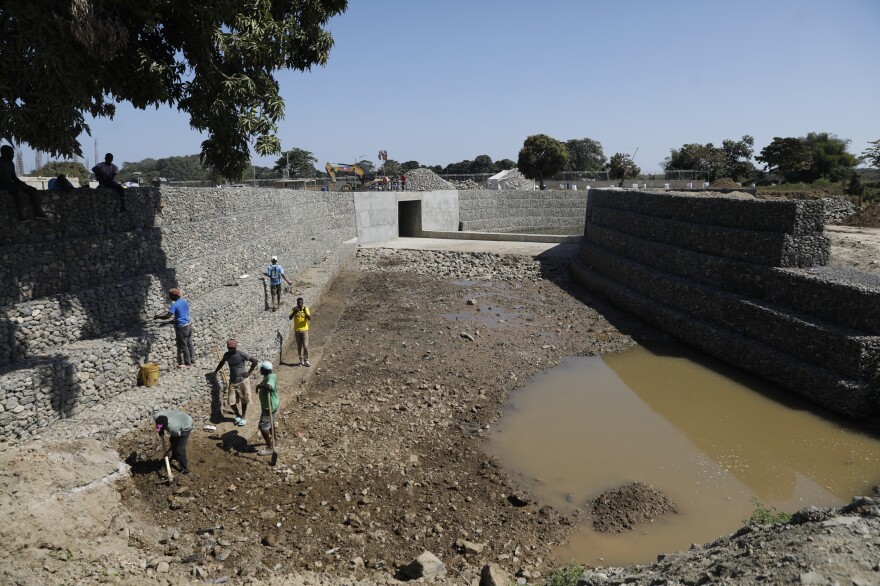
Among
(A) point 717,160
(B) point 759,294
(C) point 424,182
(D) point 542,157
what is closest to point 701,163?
(A) point 717,160

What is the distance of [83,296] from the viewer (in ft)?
33.0

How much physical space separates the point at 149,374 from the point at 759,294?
562 inches

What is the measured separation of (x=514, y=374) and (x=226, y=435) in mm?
6973

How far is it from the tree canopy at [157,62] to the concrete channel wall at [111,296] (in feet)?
6.73

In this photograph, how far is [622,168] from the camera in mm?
57375

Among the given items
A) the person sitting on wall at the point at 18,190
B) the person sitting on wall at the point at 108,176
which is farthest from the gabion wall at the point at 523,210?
the person sitting on wall at the point at 18,190

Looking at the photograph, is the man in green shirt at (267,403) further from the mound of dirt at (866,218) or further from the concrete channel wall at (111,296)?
the mound of dirt at (866,218)

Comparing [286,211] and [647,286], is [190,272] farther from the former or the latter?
[647,286]

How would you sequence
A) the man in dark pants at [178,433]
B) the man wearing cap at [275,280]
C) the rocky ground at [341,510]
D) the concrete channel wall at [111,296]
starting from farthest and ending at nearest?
1. the man wearing cap at [275,280]
2. the concrete channel wall at [111,296]
3. the man in dark pants at [178,433]
4. the rocky ground at [341,510]

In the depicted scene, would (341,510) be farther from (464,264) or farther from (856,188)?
(856,188)

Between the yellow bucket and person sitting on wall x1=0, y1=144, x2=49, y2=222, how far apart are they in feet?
10.3

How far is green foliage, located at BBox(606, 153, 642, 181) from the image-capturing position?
187 feet

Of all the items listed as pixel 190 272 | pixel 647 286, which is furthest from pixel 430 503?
pixel 647 286

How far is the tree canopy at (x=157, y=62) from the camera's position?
817 centimetres
